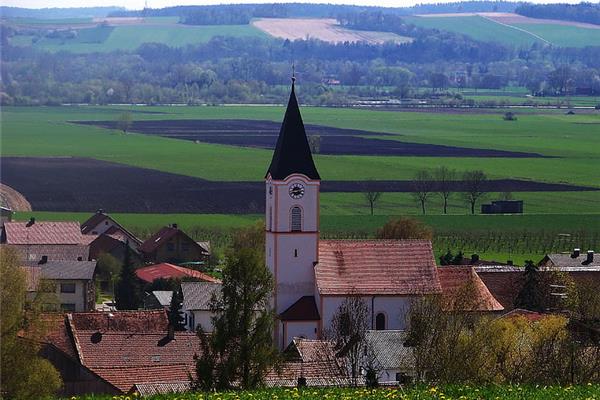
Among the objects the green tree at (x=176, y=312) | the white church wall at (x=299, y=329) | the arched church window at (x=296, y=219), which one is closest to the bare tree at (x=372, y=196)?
the green tree at (x=176, y=312)

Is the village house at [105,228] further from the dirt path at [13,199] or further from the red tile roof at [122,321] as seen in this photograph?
the red tile roof at [122,321]

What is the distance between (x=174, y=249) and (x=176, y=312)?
764 inches

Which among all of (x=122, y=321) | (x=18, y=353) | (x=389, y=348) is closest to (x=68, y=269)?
(x=122, y=321)

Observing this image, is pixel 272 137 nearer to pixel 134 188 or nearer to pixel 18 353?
pixel 134 188

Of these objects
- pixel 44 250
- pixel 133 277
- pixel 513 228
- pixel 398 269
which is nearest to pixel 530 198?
pixel 513 228

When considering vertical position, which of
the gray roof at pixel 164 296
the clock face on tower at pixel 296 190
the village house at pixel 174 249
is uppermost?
the clock face on tower at pixel 296 190

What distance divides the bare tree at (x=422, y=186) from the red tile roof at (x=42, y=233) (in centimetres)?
2289

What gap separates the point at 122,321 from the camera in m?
44.2

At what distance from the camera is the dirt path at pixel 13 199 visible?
3295 inches

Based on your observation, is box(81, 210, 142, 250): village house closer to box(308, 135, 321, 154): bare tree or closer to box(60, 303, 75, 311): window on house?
box(60, 303, 75, 311): window on house

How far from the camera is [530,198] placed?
90.5m

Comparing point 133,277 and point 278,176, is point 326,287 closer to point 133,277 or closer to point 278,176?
point 278,176

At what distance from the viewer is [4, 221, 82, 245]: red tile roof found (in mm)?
65625

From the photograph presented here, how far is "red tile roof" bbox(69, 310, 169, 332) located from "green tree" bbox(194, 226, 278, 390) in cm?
1018
